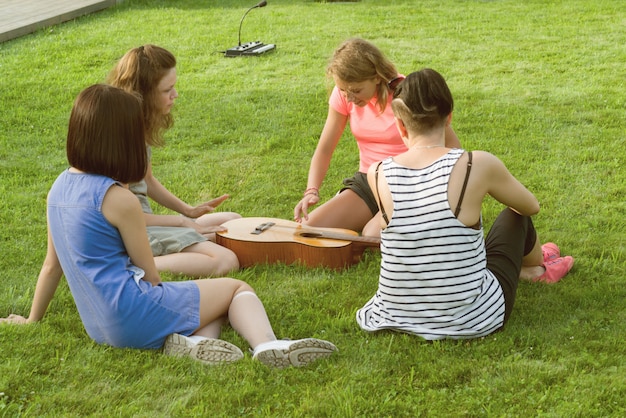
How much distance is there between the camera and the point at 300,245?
4.47 m

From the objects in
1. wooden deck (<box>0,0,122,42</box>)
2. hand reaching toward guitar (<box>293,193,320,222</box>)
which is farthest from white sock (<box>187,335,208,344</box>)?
wooden deck (<box>0,0,122,42</box>)

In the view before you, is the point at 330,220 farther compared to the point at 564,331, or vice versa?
the point at 330,220

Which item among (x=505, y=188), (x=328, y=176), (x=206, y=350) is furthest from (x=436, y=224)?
(x=328, y=176)

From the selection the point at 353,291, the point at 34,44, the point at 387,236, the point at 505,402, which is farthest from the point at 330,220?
the point at 34,44

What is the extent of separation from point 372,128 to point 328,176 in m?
1.42

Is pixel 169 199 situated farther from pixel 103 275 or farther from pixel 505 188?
pixel 505 188

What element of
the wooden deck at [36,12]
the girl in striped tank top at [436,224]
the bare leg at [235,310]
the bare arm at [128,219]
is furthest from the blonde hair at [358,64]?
the wooden deck at [36,12]

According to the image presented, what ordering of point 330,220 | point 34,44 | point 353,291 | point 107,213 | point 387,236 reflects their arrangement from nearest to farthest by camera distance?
point 107,213
point 387,236
point 353,291
point 330,220
point 34,44

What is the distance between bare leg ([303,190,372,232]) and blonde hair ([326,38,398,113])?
73 cm

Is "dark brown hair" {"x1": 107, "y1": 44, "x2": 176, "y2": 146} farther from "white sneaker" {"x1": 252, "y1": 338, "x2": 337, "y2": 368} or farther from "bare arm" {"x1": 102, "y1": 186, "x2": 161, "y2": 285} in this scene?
"white sneaker" {"x1": 252, "y1": 338, "x2": 337, "y2": 368}

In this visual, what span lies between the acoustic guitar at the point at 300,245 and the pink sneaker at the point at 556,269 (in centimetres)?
86

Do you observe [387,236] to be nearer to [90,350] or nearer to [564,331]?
[564,331]

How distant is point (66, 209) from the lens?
129 inches

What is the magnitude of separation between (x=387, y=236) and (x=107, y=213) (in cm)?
111
